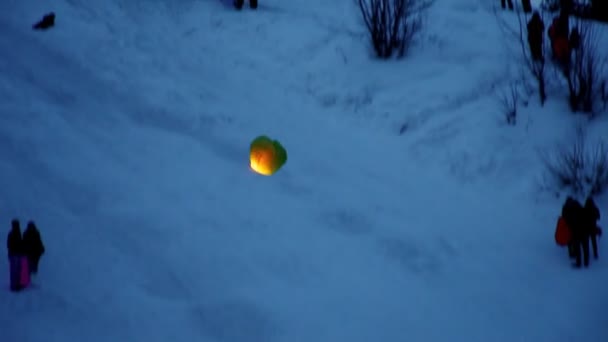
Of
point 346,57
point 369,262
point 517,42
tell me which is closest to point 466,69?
point 517,42

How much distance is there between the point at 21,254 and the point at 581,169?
35.7 feet

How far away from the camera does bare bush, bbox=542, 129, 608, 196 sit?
13.7 metres

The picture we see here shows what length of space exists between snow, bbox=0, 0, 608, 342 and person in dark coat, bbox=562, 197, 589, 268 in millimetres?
385

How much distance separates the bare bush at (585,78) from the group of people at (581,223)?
174 inches

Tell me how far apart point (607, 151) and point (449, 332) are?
6223mm

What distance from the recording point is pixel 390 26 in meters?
19.2

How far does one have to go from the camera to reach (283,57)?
2069 cm

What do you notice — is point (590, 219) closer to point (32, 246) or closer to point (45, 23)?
point (32, 246)

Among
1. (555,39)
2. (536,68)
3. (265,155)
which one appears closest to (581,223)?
(265,155)

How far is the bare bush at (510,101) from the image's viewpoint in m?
15.9

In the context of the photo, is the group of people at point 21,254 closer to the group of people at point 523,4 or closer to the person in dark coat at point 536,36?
the person in dark coat at point 536,36

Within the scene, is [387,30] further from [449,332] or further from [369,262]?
[449,332]

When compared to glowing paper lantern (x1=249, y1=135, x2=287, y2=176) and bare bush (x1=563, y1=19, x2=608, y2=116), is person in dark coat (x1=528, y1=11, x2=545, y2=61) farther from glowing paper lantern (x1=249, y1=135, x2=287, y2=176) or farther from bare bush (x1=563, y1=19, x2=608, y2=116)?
glowing paper lantern (x1=249, y1=135, x2=287, y2=176)

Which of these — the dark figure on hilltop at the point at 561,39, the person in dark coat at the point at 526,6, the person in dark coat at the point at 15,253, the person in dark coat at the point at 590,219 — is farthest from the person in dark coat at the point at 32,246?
the person in dark coat at the point at 526,6
